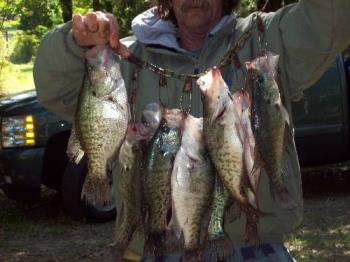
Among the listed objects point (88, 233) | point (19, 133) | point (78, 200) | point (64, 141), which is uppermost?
point (19, 133)

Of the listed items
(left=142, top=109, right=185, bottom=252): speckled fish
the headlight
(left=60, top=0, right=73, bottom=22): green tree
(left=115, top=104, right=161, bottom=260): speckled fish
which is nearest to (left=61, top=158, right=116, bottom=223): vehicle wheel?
the headlight

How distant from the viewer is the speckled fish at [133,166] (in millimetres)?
2873

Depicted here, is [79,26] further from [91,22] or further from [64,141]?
[64,141]

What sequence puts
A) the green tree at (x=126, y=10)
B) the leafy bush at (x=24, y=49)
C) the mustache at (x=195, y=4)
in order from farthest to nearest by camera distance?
1. the leafy bush at (x=24, y=49)
2. the green tree at (x=126, y=10)
3. the mustache at (x=195, y=4)

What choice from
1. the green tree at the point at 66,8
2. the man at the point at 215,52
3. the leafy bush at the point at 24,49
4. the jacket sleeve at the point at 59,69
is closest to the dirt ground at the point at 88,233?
the man at the point at 215,52

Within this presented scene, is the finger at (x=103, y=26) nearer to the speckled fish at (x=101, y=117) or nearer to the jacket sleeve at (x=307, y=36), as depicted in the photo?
the speckled fish at (x=101, y=117)

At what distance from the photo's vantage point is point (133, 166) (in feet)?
9.46

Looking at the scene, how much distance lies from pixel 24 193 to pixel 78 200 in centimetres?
63

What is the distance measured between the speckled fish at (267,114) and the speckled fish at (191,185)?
0.77ft

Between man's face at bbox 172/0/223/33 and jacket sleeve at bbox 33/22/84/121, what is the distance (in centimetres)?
57

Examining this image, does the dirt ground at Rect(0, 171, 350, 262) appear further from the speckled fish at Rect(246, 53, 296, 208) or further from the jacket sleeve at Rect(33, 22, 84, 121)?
the speckled fish at Rect(246, 53, 296, 208)

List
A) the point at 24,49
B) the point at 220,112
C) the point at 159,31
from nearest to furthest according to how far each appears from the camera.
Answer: the point at 220,112 → the point at 159,31 → the point at 24,49

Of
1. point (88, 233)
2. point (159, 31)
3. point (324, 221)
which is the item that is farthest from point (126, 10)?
point (159, 31)

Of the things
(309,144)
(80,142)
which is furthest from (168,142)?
(309,144)
